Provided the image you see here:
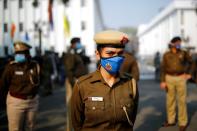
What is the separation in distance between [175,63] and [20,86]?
11.0 ft

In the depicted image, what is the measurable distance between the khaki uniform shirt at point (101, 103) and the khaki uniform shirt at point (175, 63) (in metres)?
4.47

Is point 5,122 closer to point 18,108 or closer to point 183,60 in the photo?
point 18,108

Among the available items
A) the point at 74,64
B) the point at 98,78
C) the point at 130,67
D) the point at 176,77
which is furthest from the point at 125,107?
the point at 176,77

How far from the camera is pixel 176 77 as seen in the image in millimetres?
7324

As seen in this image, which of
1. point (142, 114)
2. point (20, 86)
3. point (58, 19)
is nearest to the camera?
point (20, 86)

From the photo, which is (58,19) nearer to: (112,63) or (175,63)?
(175,63)

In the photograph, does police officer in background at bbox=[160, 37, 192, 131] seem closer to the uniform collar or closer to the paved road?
the paved road

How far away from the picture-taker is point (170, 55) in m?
7.51

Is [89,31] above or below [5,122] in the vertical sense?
above

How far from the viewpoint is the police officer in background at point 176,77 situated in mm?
7203

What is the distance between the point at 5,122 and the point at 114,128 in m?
5.86

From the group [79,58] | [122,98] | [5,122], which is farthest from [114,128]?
[5,122]

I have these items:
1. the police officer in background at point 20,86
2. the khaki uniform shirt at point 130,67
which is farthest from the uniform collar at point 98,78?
the khaki uniform shirt at point 130,67

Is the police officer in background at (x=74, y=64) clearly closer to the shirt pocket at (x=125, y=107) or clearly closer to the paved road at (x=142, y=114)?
the paved road at (x=142, y=114)
